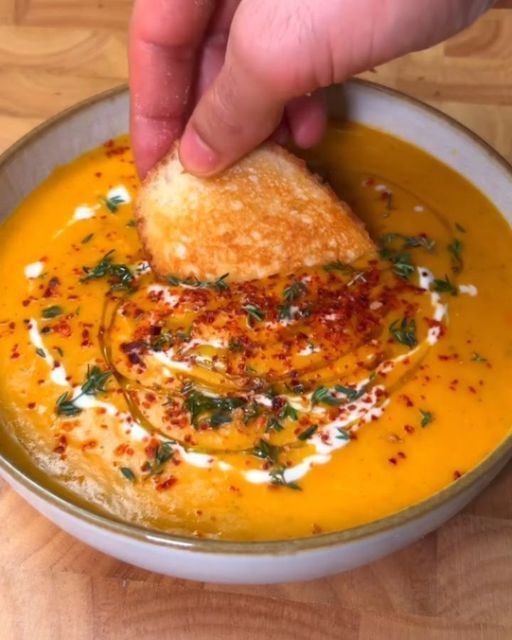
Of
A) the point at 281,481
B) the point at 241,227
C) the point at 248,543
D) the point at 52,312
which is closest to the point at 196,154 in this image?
the point at 241,227

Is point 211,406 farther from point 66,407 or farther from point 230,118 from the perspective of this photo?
point 230,118

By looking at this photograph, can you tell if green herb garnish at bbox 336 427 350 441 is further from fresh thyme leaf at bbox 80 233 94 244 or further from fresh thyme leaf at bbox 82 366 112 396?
fresh thyme leaf at bbox 80 233 94 244

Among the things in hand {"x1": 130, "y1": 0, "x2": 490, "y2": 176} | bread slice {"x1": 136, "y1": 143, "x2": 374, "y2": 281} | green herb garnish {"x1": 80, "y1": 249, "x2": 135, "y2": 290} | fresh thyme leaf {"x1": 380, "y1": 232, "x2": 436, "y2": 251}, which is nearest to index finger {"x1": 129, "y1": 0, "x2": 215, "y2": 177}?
hand {"x1": 130, "y1": 0, "x2": 490, "y2": 176}

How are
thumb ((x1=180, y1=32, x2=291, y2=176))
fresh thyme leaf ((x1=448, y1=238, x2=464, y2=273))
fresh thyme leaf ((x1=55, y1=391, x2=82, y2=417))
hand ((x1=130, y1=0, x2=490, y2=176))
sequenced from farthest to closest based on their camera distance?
fresh thyme leaf ((x1=448, y1=238, x2=464, y2=273)) → fresh thyme leaf ((x1=55, y1=391, x2=82, y2=417)) → thumb ((x1=180, y1=32, x2=291, y2=176)) → hand ((x1=130, y1=0, x2=490, y2=176))

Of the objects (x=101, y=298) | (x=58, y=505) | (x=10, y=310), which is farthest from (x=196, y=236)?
(x=58, y=505)

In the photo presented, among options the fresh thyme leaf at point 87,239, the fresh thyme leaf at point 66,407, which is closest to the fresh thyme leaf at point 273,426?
the fresh thyme leaf at point 66,407

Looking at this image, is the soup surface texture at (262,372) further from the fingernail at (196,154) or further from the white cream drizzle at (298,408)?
the fingernail at (196,154)

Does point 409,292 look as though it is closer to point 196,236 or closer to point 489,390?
point 489,390
